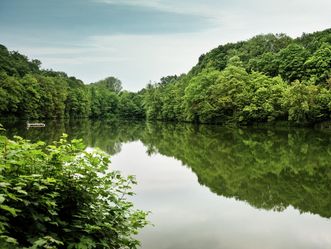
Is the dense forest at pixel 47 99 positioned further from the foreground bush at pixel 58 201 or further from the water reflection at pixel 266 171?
the foreground bush at pixel 58 201

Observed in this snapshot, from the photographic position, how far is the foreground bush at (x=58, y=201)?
4.05 metres

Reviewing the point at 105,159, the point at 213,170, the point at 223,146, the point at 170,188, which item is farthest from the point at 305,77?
the point at 105,159

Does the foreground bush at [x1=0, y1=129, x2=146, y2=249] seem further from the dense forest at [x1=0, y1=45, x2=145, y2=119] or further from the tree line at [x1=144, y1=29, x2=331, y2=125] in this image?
the dense forest at [x1=0, y1=45, x2=145, y2=119]

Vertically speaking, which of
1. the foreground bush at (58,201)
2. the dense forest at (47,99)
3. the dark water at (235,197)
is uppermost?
the dense forest at (47,99)

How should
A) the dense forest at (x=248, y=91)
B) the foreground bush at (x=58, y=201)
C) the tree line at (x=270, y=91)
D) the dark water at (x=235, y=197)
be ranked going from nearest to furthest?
the foreground bush at (x=58, y=201) → the dark water at (x=235, y=197) → the tree line at (x=270, y=91) → the dense forest at (x=248, y=91)

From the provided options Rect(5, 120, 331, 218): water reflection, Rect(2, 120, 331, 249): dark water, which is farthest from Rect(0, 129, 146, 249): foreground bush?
Rect(5, 120, 331, 218): water reflection

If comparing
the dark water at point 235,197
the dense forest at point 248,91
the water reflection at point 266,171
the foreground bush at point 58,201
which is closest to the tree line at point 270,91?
the dense forest at point 248,91

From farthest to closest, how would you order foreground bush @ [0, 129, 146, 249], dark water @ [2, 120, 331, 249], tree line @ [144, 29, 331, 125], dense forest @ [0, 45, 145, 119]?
dense forest @ [0, 45, 145, 119] → tree line @ [144, 29, 331, 125] → dark water @ [2, 120, 331, 249] → foreground bush @ [0, 129, 146, 249]

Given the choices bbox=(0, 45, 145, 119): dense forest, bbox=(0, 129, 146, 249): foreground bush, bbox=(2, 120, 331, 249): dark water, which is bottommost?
bbox=(2, 120, 331, 249): dark water

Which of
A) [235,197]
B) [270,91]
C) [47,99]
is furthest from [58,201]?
[47,99]

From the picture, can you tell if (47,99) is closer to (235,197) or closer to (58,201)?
(235,197)

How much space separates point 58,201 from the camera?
478 centimetres

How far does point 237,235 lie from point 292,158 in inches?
476

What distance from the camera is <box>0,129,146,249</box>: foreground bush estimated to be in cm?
405
